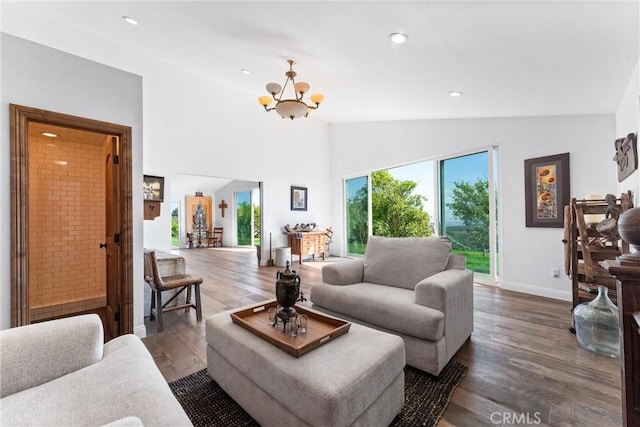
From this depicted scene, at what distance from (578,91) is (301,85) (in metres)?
2.85

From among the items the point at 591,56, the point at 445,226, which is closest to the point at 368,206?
the point at 445,226

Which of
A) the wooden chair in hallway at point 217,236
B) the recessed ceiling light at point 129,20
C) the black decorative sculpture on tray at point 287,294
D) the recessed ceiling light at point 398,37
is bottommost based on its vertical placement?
the wooden chair in hallway at point 217,236

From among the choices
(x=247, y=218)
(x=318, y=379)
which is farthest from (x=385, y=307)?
(x=247, y=218)

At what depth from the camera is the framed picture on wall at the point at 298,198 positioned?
6664 millimetres

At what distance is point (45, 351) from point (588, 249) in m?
3.72

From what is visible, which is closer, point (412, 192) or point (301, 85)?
point (301, 85)

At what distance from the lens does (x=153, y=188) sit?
4527 mm

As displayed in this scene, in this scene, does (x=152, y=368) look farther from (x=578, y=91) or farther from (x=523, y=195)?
(x=523, y=195)

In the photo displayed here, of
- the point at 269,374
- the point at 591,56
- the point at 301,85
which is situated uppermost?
the point at 301,85

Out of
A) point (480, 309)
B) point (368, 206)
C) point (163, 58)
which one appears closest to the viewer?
point (480, 309)

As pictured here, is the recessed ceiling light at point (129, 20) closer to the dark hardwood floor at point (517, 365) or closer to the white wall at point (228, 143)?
the white wall at point (228, 143)

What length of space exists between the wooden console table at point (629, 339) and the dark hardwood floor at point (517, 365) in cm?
87

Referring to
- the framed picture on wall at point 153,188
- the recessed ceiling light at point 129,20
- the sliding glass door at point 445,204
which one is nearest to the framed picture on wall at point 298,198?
the sliding glass door at point 445,204

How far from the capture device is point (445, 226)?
15.7ft
